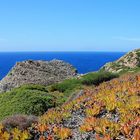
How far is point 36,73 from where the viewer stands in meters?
52.2

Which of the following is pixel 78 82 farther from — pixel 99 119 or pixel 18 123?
pixel 99 119

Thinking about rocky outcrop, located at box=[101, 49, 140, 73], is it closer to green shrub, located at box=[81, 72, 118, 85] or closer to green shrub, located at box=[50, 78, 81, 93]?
green shrub, located at box=[81, 72, 118, 85]

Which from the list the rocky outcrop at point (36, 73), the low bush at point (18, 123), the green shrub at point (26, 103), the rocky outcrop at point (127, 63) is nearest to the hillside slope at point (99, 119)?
the low bush at point (18, 123)

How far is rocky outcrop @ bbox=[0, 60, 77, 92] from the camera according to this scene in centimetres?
4872

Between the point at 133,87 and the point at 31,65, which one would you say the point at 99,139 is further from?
the point at 31,65

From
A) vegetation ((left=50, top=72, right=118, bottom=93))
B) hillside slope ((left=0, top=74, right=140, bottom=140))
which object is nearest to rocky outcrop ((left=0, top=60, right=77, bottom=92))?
vegetation ((left=50, top=72, right=118, bottom=93))

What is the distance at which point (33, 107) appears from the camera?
2641 centimetres

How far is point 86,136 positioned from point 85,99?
4.52 meters

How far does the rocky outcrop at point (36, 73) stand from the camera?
48719 millimetres

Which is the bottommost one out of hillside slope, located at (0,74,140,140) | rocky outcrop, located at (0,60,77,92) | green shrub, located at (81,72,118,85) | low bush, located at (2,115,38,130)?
rocky outcrop, located at (0,60,77,92)

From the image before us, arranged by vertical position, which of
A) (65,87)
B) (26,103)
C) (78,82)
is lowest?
(65,87)

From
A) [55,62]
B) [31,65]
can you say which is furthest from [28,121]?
[55,62]

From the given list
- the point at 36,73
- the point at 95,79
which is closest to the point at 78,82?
the point at 95,79

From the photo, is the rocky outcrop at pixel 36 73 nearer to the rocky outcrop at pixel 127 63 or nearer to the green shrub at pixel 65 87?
the rocky outcrop at pixel 127 63
